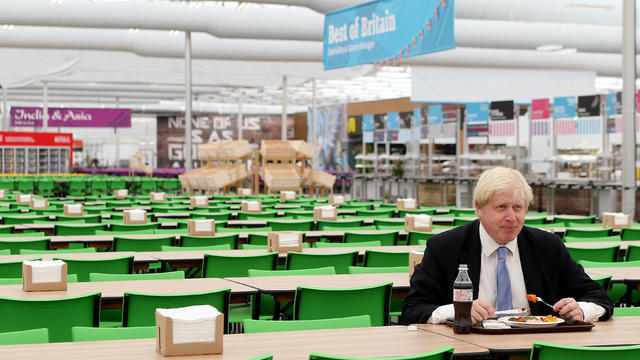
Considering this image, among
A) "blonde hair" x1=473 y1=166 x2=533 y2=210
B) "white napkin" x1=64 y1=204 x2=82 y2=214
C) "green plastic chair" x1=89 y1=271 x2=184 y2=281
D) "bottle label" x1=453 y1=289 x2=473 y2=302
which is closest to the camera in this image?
"bottle label" x1=453 y1=289 x2=473 y2=302

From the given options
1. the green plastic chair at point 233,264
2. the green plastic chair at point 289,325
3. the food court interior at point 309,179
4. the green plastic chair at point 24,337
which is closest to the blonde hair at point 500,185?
the food court interior at point 309,179

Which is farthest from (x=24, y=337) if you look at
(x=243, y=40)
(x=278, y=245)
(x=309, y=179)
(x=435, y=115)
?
(x=243, y=40)

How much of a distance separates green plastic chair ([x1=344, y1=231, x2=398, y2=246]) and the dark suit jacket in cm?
400

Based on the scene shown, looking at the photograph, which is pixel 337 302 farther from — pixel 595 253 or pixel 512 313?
pixel 595 253

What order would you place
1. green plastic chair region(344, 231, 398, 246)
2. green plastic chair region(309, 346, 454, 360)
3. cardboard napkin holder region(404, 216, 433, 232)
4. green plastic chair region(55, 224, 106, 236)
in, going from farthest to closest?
green plastic chair region(55, 224, 106, 236) < cardboard napkin holder region(404, 216, 433, 232) < green plastic chair region(344, 231, 398, 246) < green plastic chair region(309, 346, 454, 360)

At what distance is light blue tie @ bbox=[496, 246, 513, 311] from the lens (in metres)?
3.32

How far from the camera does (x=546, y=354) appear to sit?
2523mm

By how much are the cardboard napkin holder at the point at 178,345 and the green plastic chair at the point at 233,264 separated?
2658 mm

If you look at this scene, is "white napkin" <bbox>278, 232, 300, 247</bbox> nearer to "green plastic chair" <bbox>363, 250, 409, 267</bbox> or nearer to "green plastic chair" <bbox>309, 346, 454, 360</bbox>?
"green plastic chair" <bbox>363, 250, 409, 267</bbox>

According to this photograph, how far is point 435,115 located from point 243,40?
20.4 ft

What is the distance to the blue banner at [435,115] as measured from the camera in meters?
20.8

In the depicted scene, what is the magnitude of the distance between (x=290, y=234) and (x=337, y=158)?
30.0 m

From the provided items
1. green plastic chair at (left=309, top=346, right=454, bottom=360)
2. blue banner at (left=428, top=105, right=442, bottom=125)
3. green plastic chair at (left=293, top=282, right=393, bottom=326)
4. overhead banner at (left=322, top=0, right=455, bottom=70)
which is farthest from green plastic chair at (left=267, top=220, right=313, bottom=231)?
blue banner at (left=428, top=105, right=442, bottom=125)

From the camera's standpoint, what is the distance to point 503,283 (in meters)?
3.33
